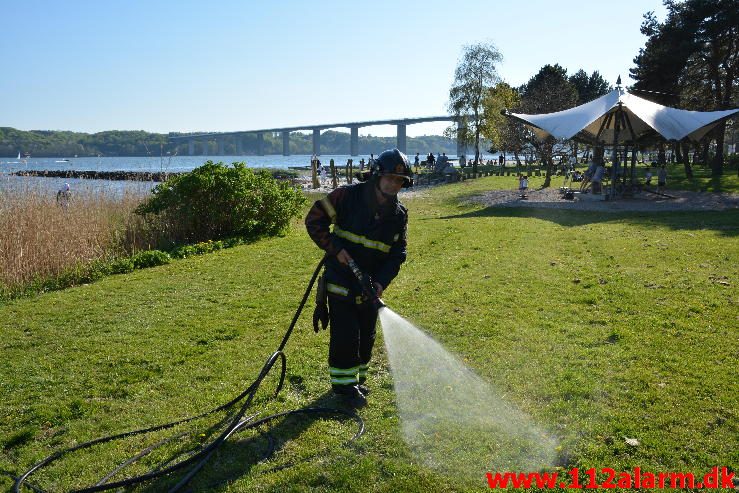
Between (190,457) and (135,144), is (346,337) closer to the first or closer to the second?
(190,457)

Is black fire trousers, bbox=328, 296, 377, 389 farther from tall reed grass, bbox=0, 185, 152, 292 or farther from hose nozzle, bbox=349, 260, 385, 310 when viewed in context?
tall reed grass, bbox=0, 185, 152, 292

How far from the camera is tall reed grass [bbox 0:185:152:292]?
10.3 meters

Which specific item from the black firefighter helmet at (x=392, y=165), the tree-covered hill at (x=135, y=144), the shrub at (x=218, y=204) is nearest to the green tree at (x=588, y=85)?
the tree-covered hill at (x=135, y=144)

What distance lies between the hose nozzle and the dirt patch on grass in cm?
1719

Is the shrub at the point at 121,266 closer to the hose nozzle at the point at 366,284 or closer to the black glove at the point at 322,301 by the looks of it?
the black glove at the point at 322,301

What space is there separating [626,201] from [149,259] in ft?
59.1

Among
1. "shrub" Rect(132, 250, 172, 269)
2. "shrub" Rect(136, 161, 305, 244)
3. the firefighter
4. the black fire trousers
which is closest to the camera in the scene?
the firefighter

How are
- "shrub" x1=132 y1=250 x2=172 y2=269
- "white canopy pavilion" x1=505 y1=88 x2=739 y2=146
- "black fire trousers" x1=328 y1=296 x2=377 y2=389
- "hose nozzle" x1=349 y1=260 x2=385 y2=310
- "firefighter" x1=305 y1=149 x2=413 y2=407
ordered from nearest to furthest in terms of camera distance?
"hose nozzle" x1=349 y1=260 x2=385 y2=310, "firefighter" x1=305 y1=149 x2=413 y2=407, "black fire trousers" x1=328 y1=296 x2=377 y2=389, "shrub" x1=132 y1=250 x2=172 y2=269, "white canopy pavilion" x1=505 y1=88 x2=739 y2=146

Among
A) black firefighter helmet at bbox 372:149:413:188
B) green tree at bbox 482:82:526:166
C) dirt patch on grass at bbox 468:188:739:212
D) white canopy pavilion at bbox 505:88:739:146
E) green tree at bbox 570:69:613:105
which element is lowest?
dirt patch on grass at bbox 468:188:739:212

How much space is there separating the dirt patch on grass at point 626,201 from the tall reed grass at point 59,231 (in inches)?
541

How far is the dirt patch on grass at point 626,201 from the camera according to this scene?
19433mm

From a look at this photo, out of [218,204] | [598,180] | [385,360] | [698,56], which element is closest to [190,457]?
[385,360]

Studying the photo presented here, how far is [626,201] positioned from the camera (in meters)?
22.1

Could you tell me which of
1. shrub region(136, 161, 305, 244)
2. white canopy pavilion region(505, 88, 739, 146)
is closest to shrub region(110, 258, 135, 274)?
shrub region(136, 161, 305, 244)
